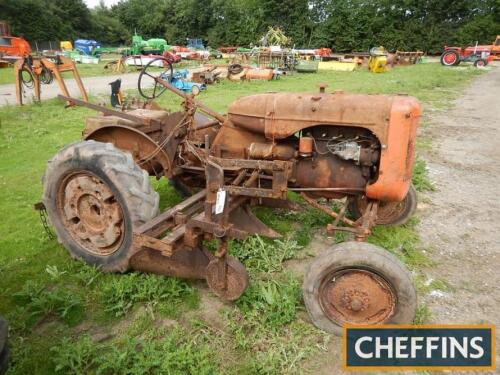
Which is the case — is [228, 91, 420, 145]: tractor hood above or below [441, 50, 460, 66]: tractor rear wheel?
below

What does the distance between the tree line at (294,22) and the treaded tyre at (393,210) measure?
4252 cm

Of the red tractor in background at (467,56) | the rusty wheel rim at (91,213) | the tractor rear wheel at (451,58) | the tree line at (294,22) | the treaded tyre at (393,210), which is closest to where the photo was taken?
the rusty wheel rim at (91,213)

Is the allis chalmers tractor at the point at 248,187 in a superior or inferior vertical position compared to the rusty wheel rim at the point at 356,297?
superior

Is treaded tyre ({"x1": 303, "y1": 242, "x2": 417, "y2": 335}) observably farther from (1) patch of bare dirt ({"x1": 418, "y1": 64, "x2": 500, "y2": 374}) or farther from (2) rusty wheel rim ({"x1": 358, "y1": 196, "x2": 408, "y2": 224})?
(2) rusty wheel rim ({"x1": 358, "y1": 196, "x2": 408, "y2": 224})

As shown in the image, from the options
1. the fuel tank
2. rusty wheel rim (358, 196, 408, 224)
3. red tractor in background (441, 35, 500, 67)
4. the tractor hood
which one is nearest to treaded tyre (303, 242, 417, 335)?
the fuel tank

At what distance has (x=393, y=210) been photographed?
385 cm

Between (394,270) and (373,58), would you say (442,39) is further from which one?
(394,270)

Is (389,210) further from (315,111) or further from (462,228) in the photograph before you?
(315,111)

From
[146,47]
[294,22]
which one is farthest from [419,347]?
[294,22]

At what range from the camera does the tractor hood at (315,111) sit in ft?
9.05

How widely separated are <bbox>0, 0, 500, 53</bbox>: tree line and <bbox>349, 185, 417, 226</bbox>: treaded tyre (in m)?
42.5

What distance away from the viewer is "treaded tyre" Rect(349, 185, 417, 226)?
12.3 ft

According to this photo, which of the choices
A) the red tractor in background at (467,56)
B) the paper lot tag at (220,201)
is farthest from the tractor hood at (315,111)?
the red tractor in background at (467,56)

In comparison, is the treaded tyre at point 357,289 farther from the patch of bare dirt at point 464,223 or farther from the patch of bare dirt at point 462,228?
the patch of bare dirt at point 464,223
